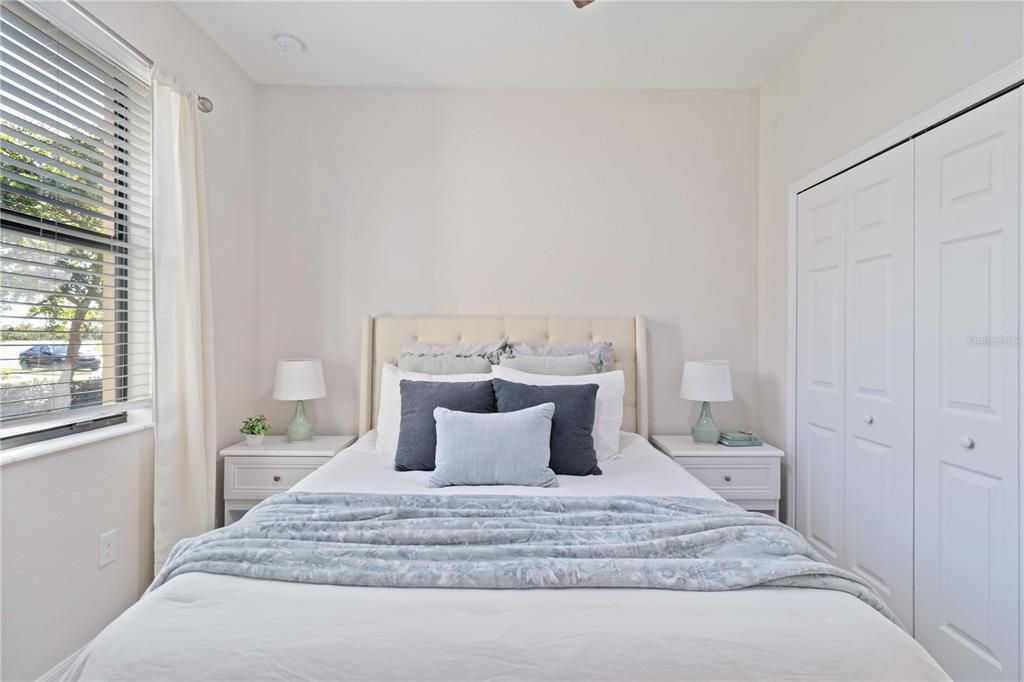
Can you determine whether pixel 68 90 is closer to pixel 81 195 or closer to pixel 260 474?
pixel 81 195

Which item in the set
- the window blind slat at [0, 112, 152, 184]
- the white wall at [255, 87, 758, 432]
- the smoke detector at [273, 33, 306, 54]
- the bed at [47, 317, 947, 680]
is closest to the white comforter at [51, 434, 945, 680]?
the bed at [47, 317, 947, 680]

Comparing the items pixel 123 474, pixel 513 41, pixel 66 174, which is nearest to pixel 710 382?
pixel 513 41

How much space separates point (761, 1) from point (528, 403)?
2007mm

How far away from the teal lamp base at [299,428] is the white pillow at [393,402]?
1.83 ft

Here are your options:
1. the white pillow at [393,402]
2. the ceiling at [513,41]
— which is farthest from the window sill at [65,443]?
the ceiling at [513,41]

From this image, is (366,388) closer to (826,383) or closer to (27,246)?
(27,246)

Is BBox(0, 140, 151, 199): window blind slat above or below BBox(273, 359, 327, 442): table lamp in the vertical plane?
above

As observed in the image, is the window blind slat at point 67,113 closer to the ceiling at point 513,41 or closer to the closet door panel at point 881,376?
the ceiling at point 513,41

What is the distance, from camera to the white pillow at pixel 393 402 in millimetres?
2434

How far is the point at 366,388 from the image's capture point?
295 cm

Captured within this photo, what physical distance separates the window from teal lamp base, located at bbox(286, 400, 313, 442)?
757 mm

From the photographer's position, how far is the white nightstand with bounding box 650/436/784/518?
2.67 metres

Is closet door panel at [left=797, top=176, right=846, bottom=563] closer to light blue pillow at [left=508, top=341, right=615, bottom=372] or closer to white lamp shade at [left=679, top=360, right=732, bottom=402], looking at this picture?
white lamp shade at [left=679, top=360, right=732, bottom=402]

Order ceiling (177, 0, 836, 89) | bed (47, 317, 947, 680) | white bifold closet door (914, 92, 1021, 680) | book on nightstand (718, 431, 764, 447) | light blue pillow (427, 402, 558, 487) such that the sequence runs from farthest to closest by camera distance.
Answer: book on nightstand (718, 431, 764, 447) → ceiling (177, 0, 836, 89) → light blue pillow (427, 402, 558, 487) → white bifold closet door (914, 92, 1021, 680) → bed (47, 317, 947, 680)
